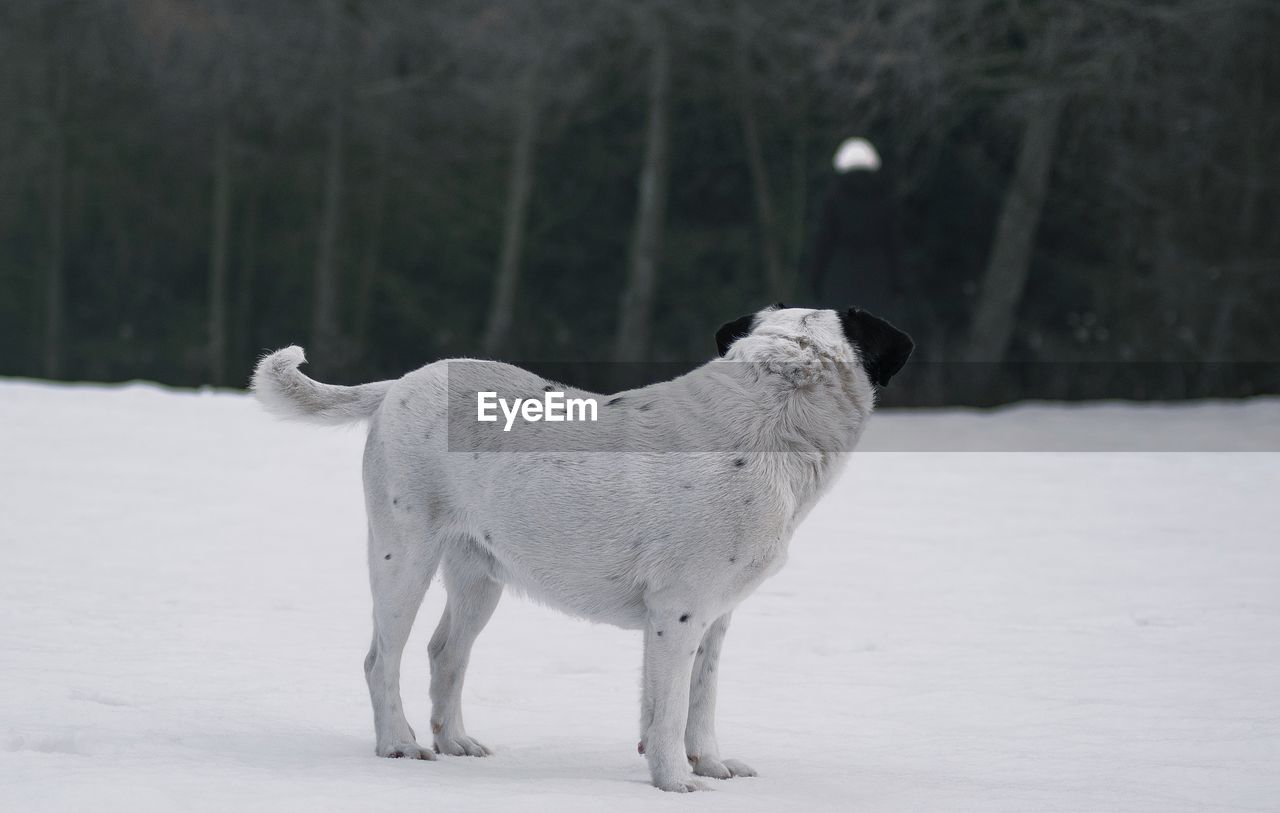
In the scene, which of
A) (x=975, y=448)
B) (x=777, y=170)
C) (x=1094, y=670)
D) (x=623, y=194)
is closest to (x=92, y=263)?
(x=623, y=194)

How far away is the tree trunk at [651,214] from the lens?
25.1m

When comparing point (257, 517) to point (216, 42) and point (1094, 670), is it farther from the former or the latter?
point (216, 42)

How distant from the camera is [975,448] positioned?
14.0m

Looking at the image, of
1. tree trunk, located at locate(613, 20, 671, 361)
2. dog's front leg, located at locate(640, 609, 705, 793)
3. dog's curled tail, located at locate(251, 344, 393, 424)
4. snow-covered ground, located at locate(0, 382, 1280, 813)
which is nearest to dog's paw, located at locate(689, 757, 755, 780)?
snow-covered ground, located at locate(0, 382, 1280, 813)

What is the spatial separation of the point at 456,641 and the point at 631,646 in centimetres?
222

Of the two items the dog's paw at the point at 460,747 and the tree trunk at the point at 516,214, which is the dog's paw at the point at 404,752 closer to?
the dog's paw at the point at 460,747

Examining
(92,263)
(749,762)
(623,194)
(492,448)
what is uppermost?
(492,448)

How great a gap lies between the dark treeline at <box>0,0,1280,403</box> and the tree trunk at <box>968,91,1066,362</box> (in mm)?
50

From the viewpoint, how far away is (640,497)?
4820 mm

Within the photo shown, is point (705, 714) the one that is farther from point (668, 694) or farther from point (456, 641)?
point (456, 641)

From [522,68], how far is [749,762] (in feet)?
72.7

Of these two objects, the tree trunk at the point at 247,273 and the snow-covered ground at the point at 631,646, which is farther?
the tree trunk at the point at 247,273

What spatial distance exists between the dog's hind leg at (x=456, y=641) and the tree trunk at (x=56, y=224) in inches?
1075

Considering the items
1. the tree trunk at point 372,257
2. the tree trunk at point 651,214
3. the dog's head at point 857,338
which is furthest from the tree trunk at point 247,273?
the dog's head at point 857,338
